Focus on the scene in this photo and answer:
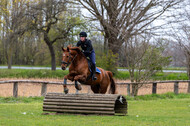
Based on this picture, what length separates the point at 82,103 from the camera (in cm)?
812

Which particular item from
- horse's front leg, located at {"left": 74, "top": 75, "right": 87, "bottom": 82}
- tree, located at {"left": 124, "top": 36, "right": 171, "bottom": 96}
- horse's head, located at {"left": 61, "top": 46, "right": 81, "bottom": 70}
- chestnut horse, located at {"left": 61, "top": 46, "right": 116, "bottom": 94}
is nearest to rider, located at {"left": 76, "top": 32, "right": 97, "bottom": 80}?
chestnut horse, located at {"left": 61, "top": 46, "right": 116, "bottom": 94}

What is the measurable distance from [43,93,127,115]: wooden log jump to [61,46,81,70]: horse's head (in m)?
1.02

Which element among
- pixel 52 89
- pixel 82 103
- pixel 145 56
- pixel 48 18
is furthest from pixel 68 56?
pixel 48 18

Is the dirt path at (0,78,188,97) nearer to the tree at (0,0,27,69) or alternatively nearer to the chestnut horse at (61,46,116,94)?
the chestnut horse at (61,46,116,94)

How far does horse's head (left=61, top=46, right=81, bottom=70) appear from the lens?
26.5 ft

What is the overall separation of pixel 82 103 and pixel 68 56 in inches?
58.9

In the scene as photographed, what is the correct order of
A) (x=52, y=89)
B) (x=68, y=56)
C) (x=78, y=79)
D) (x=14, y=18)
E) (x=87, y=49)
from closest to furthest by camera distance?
(x=68, y=56), (x=78, y=79), (x=87, y=49), (x=52, y=89), (x=14, y=18)

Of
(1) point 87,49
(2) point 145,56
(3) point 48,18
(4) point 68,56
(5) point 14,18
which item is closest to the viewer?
(4) point 68,56

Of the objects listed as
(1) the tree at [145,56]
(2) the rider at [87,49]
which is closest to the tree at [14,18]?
(1) the tree at [145,56]

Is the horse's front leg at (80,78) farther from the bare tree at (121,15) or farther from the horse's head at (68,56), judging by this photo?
the bare tree at (121,15)

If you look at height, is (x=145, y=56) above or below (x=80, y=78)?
above

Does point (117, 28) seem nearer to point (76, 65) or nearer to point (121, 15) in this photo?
point (121, 15)

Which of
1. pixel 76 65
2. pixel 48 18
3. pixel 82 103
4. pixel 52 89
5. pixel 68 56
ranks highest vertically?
pixel 48 18

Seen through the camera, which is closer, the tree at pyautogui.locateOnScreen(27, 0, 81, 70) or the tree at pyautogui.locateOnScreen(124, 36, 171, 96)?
the tree at pyautogui.locateOnScreen(124, 36, 171, 96)
